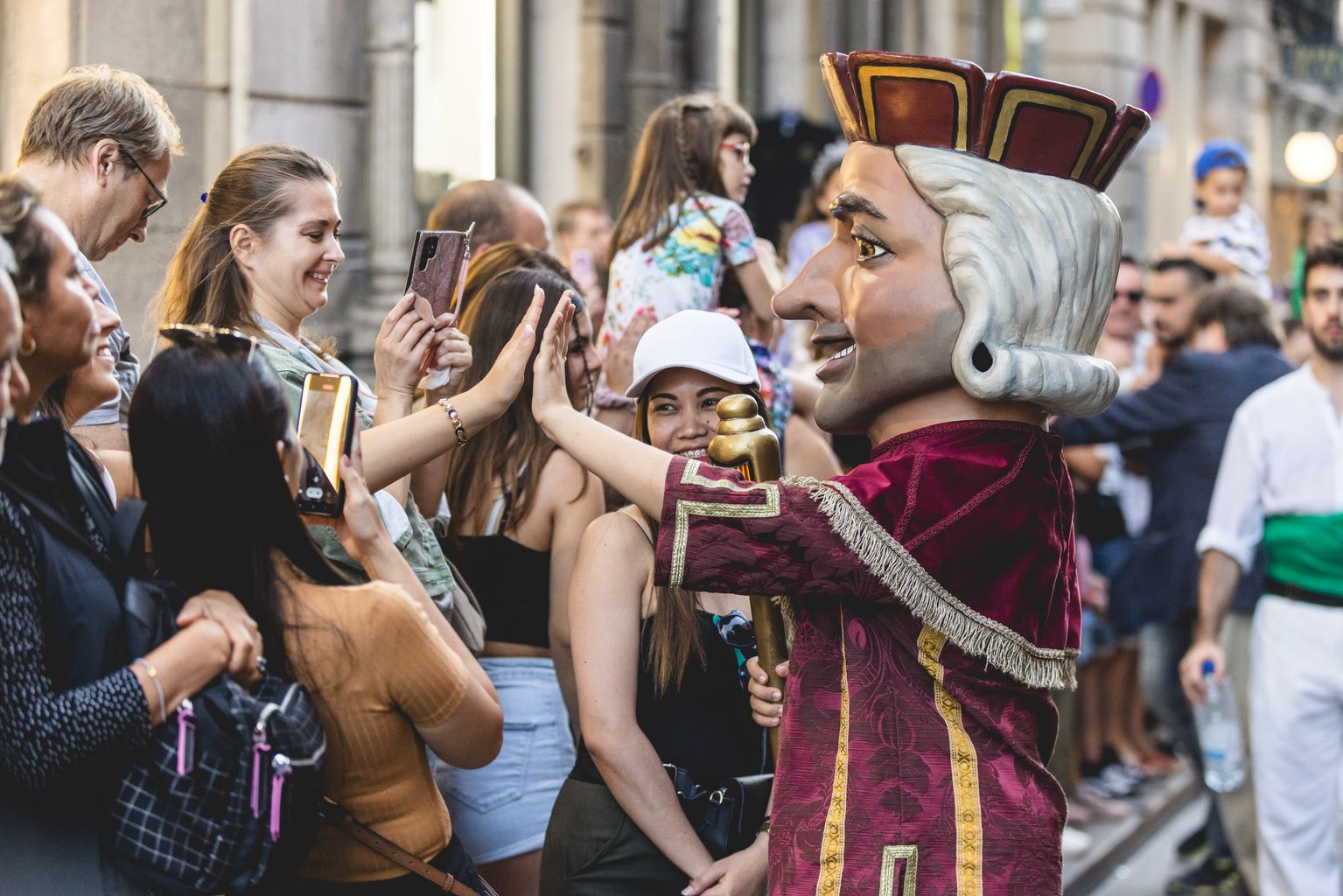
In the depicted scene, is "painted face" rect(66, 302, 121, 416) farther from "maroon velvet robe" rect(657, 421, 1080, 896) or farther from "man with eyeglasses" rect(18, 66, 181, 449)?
"maroon velvet robe" rect(657, 421, 1080, 896)

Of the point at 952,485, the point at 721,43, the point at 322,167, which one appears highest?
the point at 721,43

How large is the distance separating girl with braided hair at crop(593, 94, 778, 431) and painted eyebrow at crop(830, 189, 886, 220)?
2209 mm

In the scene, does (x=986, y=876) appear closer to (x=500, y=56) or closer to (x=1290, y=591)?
(x=1290, y=591)

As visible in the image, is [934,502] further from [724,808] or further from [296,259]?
[296,259]

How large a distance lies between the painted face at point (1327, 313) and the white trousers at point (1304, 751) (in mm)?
832

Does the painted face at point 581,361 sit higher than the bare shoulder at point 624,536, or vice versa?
the painted face at point 581,361

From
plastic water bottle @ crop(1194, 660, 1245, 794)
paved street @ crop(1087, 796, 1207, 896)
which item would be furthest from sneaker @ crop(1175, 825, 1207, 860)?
plastic water bottle @ crop(1194, 660, 1245, 794)

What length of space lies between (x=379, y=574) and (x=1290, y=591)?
369cm

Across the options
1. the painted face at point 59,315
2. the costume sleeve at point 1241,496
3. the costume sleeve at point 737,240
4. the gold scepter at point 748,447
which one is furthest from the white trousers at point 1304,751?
the painted face at point 59,315

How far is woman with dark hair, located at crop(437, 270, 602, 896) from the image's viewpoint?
3.71 metres

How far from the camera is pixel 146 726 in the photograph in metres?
2.17

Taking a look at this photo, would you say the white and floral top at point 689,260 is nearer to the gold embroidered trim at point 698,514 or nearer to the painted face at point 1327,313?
the painted face at point 1327,313

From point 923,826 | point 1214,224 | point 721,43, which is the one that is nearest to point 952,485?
point 923,826

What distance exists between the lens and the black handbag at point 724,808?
328cm
